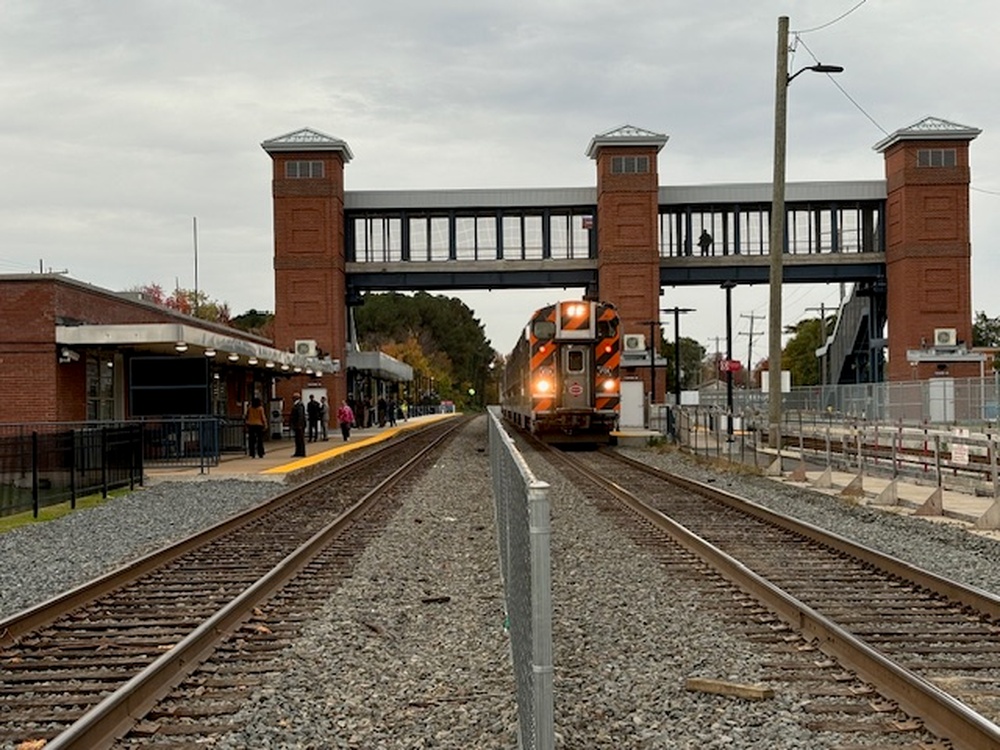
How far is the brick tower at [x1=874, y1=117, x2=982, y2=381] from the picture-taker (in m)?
54.4

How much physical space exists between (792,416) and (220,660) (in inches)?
1384

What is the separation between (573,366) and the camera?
3158cm

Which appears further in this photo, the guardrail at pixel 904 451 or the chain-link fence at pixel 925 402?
the chain-link fence at pixel 925 402

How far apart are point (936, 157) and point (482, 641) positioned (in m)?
54.0

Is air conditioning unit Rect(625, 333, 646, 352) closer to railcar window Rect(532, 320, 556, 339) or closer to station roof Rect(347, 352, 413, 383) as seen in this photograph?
station roof Rect(347, 352, 413, 383)

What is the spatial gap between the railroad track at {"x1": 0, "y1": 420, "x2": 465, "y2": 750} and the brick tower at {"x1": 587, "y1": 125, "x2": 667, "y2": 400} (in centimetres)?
4198

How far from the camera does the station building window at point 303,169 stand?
187 ft

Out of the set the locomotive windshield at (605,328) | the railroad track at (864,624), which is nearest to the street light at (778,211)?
the locomotive windshield at (605,328)

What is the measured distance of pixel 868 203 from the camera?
58.3 metres

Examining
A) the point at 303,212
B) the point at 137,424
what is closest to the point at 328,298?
the point at 303,212

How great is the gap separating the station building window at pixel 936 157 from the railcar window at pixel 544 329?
3236 cm

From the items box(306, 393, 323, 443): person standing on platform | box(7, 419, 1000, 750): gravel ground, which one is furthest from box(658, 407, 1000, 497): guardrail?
box(306, 393, 323, 443): person standing on platform

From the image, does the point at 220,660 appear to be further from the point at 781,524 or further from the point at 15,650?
the point at 781,524

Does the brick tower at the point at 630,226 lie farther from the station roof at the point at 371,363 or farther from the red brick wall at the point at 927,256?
the station roof at the point at 371,363
